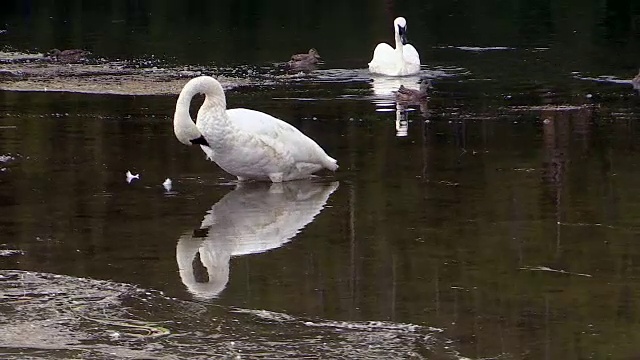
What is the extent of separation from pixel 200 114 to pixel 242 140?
44 centimetres

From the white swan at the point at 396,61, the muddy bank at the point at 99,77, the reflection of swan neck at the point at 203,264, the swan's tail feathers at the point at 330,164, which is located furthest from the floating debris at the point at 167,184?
the white swan at the point at 396,61

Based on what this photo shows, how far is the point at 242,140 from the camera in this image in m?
12.4

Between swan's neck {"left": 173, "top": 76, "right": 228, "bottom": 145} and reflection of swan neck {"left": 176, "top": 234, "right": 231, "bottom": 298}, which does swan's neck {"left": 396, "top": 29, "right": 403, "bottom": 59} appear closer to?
swan's neck {"left": 173, "top": 76, "right": 228, "bottom": 145}

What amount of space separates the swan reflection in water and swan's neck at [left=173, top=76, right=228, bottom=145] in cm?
62

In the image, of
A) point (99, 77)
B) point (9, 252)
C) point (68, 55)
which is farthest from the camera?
point (68, 55)

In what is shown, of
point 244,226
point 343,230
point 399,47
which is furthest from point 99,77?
point 343,230

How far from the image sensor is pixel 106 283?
28.3 feet

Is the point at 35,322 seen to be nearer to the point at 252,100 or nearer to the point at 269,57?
the point at 252,100

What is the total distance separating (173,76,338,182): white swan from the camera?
40.5 feet

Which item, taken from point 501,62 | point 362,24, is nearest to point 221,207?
point 501,62

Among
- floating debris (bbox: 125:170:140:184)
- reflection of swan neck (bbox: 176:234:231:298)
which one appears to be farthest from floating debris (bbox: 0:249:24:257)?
floating debris (bbox: 125:170:140:184)

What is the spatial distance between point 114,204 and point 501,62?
1374 centimetres

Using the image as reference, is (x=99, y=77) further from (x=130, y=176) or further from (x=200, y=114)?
(x=200, y=114)

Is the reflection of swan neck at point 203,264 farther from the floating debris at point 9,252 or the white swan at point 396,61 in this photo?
the white swan at point 396,61
